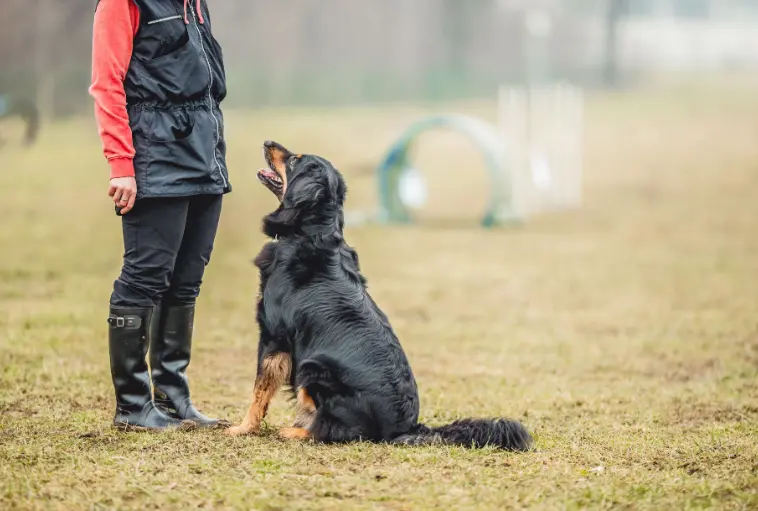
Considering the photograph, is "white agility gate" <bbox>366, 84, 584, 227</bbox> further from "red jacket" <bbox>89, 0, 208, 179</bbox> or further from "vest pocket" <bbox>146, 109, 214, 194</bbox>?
"red jacket" <bbox>89, 0, 208, 179</bbox>

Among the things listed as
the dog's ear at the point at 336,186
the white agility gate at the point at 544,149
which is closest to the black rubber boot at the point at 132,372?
the dog's ear at the point at 336,186

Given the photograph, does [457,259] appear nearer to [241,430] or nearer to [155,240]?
[241,430]

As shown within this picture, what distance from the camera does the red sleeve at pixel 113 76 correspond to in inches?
145

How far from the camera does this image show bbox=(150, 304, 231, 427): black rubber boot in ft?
13.7

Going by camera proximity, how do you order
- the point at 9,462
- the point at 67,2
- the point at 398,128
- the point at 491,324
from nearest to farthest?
the point at 9,462, the point at 491,324, the point at 67,2, the point at 398,128

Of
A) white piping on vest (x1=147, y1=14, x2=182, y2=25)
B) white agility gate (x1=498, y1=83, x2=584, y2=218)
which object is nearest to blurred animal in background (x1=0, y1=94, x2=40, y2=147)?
white agility gate (x1=498, y1=83, x2=584, y2=218)

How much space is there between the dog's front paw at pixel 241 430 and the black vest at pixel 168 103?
3.15 ft

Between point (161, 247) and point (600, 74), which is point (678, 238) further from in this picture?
point (600, 74)

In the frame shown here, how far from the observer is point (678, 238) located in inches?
485

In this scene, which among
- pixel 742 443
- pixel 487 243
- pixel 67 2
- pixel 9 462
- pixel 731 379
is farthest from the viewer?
pixel 67 2

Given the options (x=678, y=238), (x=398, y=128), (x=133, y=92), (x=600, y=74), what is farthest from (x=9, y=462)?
(x=600, y=74)

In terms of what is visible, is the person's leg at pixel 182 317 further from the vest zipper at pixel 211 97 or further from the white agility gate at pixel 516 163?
the white agility gate at pixel 516 163

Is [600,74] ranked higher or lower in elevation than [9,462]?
higher

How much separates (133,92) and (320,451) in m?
1.53
